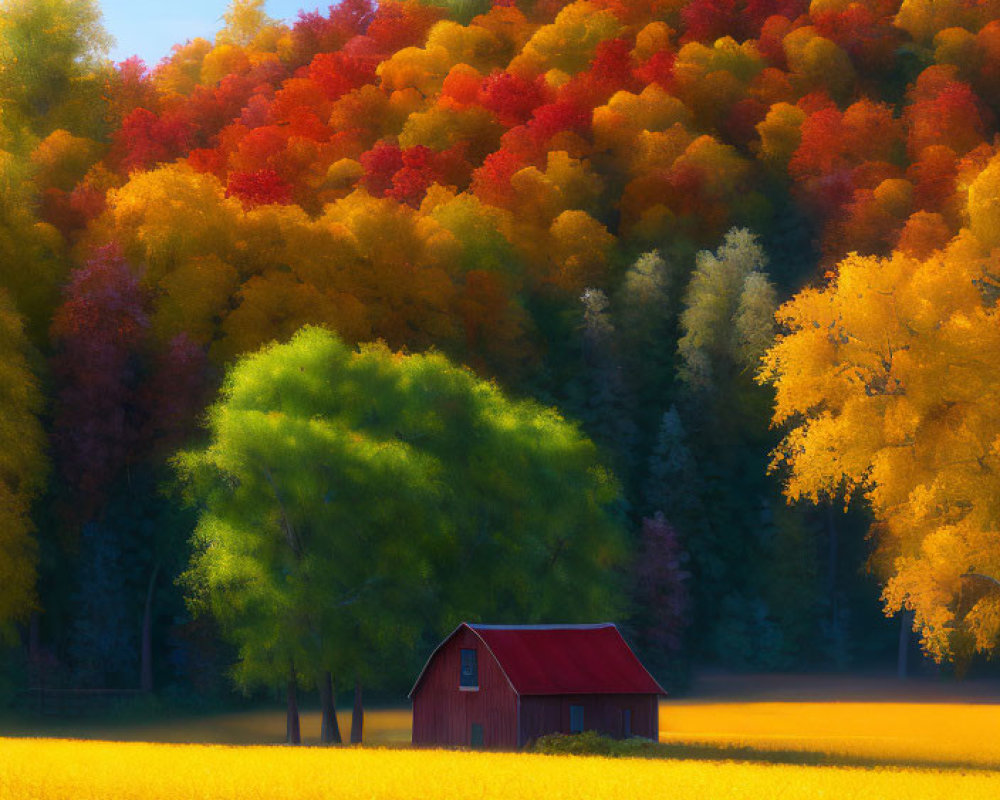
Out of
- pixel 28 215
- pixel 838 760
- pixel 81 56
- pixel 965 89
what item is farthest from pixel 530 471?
pixel 965 89

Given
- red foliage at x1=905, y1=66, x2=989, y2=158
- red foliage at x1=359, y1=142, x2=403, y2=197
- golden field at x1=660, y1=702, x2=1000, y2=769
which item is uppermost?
red foliage at x1=905, y1=66, x2=989, y2=158

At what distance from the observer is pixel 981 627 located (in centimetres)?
5094

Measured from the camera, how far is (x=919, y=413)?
5131cm

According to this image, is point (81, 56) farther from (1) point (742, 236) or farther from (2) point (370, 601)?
(2) point (370, 601)

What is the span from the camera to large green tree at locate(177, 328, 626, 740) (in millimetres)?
55438

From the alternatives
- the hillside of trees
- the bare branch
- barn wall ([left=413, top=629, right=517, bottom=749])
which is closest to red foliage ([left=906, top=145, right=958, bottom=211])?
the hillside of trees

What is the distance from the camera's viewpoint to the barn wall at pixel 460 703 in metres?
52.7

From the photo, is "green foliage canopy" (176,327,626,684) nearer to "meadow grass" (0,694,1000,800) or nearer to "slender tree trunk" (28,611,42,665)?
"meadow grass" (0,694,1000,800)

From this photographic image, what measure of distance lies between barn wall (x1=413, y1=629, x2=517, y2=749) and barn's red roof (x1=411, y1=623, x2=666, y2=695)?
0.44 metres

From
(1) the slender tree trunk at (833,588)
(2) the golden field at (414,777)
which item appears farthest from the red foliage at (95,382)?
(1) the slender tree trunk at (833,588)

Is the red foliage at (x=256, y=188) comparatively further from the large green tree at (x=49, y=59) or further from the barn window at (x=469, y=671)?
the barn window at (x=469, y=671)

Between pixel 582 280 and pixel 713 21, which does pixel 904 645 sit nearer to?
pixel 582 280

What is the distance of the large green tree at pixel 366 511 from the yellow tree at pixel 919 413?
38.6 ft

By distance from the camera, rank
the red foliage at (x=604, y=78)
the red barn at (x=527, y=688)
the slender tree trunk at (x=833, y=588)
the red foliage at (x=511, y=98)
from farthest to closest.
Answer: the red foliage at (x=511, y=98)
the red foliage at (x=604, y=78)
the slender tree trunk at (x=833, y=588)
the red barn at (x=527, y=688)
